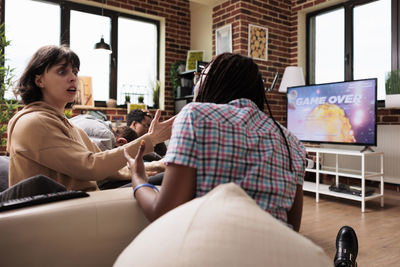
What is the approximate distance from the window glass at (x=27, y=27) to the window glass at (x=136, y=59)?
1.00 meters

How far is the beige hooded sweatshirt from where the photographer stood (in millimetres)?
1201

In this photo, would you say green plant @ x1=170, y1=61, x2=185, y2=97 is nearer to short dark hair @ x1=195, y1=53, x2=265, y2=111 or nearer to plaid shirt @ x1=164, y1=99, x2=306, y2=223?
short dark hair @ x1=195, y1=53, x2=265, y2=111

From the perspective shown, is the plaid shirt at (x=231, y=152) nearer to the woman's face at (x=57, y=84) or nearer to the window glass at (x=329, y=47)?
the woman's face at (x=57, y=84)

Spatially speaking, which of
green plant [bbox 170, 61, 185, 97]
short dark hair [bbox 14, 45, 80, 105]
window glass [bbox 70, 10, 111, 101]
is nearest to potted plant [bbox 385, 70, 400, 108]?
green plant [bbox 170, 61, 185, 97]

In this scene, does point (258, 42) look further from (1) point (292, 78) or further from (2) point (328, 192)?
(2) point (328, 192)

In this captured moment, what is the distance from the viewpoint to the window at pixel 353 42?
174 inches

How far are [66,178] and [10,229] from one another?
49cm

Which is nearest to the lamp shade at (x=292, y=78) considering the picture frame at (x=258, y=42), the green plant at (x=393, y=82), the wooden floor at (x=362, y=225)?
the picture frame at (x=258, y=42)

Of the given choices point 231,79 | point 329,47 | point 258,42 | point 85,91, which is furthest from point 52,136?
point 329,47

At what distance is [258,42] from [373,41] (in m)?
1.51

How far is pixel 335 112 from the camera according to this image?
12.5 ft

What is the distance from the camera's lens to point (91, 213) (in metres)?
0.92

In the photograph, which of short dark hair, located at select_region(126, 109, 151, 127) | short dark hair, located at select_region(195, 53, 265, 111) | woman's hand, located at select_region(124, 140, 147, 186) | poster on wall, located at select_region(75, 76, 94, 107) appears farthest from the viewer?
poster on wall, located at select_region(75, 76, 94, 107)

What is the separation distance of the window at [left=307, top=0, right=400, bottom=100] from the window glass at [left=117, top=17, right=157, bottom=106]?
100.0 inches
